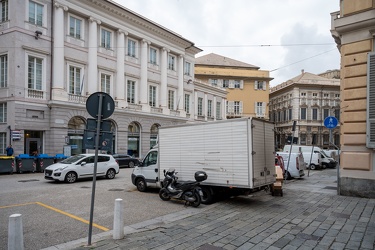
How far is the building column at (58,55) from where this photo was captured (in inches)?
934

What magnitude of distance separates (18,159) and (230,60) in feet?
172

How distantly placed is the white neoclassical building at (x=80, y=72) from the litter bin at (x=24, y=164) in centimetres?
300

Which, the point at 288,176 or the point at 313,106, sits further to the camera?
the point at 313,106

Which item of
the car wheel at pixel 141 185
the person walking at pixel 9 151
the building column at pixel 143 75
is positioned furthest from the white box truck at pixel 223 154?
the building column at pixel 143 75

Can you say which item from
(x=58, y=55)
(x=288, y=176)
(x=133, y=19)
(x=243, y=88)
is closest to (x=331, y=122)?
(x=288, y=176)

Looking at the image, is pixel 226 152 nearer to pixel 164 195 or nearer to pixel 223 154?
pixel 223 154

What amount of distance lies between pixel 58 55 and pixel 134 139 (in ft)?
39.5

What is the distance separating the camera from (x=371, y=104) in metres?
9.45

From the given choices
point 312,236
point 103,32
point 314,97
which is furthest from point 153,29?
point 314,97

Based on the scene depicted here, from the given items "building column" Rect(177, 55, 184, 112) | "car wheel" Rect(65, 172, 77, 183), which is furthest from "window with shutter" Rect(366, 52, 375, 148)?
"building column" Rect(177, 55, 184, 112)

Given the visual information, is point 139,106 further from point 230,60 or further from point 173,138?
point 230,60

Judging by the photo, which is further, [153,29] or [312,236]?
[153,29]

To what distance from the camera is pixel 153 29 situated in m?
33.2

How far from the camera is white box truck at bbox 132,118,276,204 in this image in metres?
8.28
